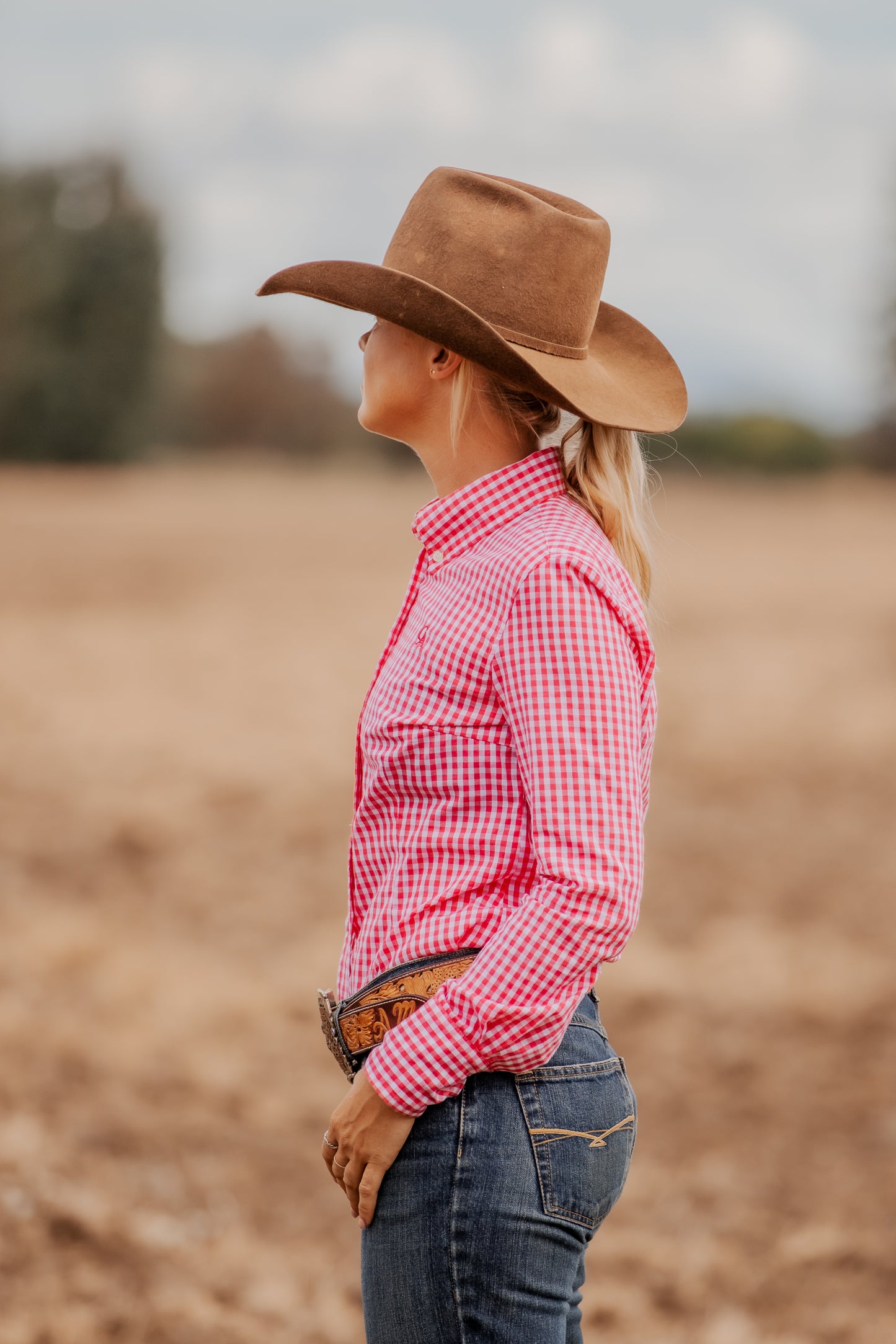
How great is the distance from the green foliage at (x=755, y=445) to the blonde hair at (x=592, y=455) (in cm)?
3456

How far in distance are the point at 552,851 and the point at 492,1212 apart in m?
0.38

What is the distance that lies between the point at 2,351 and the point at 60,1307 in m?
26.2

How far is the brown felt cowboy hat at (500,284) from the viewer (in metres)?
1.41

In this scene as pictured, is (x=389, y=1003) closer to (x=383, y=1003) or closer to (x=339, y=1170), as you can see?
(x=383, y=1003)

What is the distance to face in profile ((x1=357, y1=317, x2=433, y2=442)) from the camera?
1.49 m

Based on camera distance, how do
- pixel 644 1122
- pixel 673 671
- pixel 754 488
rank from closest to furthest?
pixel 644 1122, pixel 673 671, pixel 754 488

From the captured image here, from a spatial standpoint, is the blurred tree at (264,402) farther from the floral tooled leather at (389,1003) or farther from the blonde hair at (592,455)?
the floral tooled leather at (389,1003)

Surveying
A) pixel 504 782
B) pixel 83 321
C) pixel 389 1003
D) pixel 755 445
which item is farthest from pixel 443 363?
pixel 755 445

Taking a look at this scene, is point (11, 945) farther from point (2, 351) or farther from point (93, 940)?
point (2, 351)

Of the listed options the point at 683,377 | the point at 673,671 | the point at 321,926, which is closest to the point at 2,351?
the point at 673,671

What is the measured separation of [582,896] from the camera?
1.27 m

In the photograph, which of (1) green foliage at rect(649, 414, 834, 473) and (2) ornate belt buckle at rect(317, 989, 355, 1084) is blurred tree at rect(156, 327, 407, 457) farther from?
(2) ornate belt buckle at rect(317, 989, 355, 1084)

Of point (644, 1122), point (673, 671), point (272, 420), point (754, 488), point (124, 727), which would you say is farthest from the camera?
point (272, 420)

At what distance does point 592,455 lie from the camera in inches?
59.0
